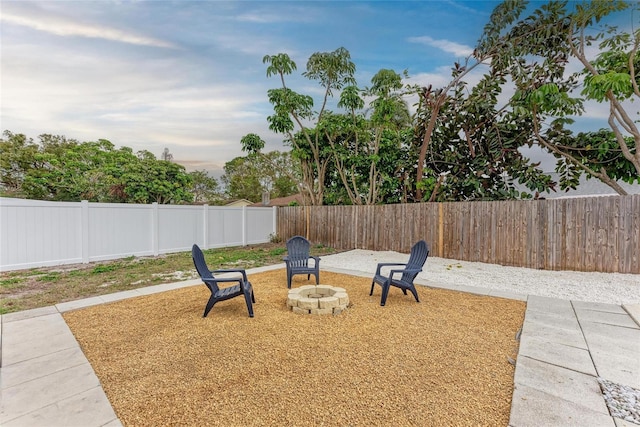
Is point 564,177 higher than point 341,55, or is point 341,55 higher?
point 341,55

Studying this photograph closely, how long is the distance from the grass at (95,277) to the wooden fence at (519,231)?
12.8 ft

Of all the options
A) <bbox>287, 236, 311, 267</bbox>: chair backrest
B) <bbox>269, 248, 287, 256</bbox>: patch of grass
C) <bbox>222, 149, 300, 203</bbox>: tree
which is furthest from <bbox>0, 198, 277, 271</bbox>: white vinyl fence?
<bbox>222, 149, 300, 203</bbox>: tree

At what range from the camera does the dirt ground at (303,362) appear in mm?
1881

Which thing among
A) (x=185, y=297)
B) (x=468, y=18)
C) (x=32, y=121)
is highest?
(x=468, y=18)

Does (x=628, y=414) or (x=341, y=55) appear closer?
(x=628, y=414)

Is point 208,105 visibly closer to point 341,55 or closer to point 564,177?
point 341,55

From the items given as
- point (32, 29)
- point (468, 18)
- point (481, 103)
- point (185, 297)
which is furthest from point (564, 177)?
point (32, 29)

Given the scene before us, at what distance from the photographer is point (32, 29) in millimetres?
3633

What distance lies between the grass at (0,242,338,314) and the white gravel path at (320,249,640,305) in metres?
3.32

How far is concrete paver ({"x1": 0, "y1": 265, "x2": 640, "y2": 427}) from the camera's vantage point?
182cm

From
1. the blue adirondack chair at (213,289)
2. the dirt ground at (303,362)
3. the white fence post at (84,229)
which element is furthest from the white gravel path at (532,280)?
the white fence post at (84,229)

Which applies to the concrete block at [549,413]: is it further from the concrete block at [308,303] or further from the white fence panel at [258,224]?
the white fence panel at [258,224]

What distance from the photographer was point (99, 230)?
7.55 metres

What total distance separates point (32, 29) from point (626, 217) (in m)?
10.6
